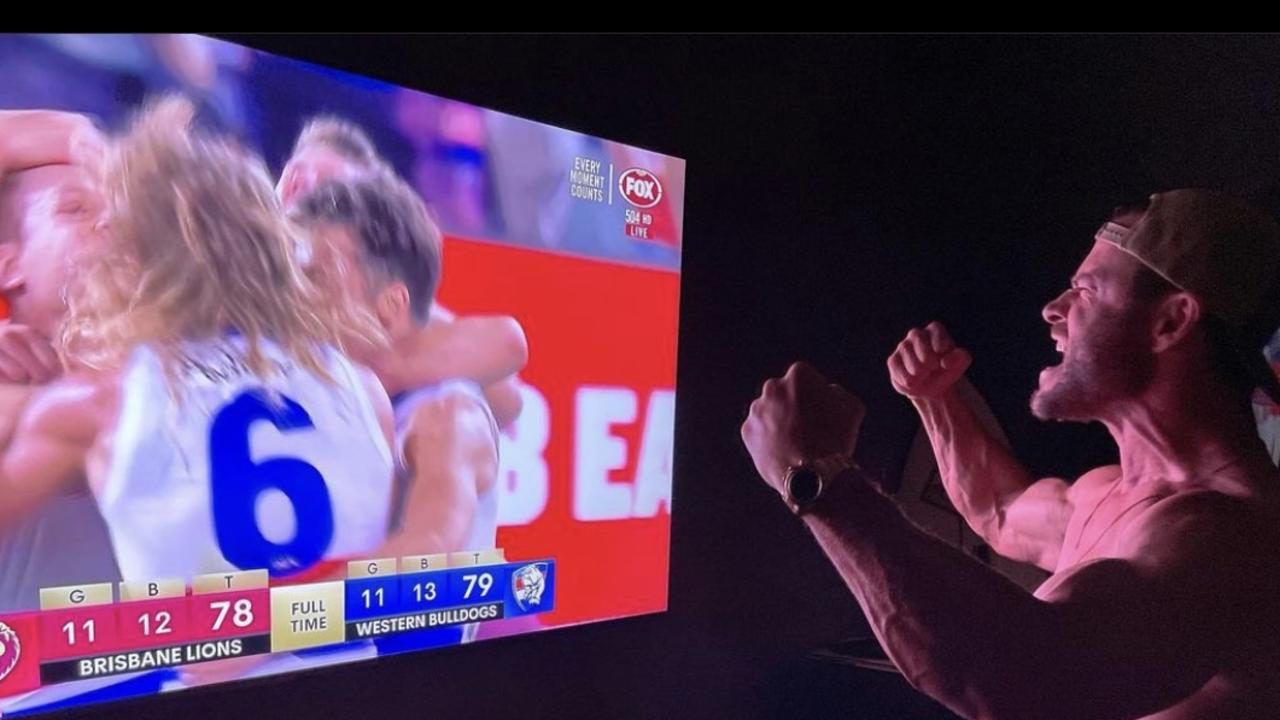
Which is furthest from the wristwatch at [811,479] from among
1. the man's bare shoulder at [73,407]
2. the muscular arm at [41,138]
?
the muscular arm at [41,138]

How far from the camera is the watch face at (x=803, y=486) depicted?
5.15 ft

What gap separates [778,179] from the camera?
1.91 meters

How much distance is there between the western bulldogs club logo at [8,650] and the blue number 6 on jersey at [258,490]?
27 cm

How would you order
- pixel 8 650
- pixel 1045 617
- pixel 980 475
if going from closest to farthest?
1. pixel 8 650
2. pixel 1045 617
3. pixel 980 475

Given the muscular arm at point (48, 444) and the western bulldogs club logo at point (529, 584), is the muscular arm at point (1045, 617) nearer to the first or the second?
Answer: the western bulldogs club logo at point (529, 584)

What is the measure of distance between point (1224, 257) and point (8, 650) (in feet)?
6.91

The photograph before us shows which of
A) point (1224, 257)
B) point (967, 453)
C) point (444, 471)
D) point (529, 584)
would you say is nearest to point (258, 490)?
point (444, 471)

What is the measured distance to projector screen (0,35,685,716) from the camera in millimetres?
1253

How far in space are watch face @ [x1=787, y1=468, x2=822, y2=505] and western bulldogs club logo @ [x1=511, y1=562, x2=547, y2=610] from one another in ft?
1.55

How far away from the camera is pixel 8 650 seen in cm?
123

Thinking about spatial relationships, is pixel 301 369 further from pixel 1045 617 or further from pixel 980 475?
pixel 980 475

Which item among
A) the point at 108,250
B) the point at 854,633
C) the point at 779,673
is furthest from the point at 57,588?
the point at 854,633

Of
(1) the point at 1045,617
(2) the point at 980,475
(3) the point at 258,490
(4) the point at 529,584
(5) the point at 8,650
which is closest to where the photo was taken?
(5) the point at 8,650

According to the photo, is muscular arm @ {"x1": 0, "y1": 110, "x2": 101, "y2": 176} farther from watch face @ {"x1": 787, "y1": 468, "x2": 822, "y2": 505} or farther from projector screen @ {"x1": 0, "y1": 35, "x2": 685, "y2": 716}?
watch face @ {"x1": 787, "y1": 468, "x2": 822, "y2": 505}
